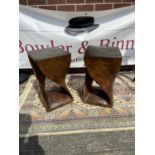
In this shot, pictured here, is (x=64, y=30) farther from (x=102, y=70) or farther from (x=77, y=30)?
(x=102, y=70)

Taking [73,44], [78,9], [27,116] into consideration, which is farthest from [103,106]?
[78,9]

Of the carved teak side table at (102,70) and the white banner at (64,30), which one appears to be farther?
the white banner at (64,30)

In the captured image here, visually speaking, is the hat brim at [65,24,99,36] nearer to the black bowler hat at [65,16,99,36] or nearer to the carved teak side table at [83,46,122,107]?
the black bowler hat at [65,16,99,36]

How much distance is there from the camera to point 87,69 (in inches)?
66.7

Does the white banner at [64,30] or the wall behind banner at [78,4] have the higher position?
the wall behind banner at [78,4]

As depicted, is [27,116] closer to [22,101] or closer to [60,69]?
[22,101]

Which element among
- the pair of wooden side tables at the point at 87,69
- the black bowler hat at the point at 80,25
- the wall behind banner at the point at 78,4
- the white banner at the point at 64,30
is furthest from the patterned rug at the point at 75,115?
the wall behind banner at the point at 78,4

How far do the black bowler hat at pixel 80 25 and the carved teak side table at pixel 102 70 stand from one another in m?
0.50

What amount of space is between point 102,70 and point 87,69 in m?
0.12

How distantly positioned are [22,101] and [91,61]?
719mm

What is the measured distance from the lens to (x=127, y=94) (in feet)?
6.47

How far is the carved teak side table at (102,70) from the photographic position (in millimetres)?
1592

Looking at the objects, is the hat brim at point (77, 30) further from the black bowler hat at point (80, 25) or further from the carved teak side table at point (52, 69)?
the carved teak side table at point (52, 69)

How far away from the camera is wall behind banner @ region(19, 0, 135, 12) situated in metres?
2.11
